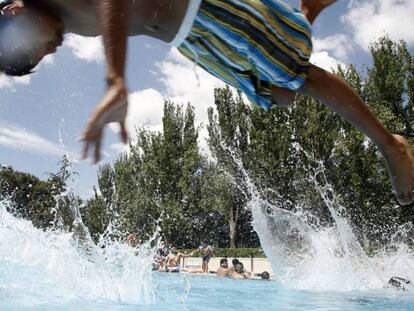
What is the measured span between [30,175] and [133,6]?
47.6 m

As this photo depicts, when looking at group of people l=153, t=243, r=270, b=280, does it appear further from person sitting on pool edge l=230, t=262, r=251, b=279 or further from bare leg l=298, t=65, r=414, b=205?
bare leg l=298, t=65, r=414, b=205

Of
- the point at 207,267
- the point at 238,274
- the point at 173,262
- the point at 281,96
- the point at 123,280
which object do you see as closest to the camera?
the point at 281,96

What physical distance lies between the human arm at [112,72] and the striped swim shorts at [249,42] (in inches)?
13.4

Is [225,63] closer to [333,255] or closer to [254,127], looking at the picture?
[333,255]

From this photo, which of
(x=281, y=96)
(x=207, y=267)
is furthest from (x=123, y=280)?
(x=207, y=267)

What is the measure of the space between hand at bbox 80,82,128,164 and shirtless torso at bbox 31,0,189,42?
292mm

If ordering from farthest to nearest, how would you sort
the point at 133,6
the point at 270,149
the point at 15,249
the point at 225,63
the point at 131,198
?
the point at 131,198 < the point at 270,149 < the point at 15,249 < the point at 225,63 < the point at 133,6

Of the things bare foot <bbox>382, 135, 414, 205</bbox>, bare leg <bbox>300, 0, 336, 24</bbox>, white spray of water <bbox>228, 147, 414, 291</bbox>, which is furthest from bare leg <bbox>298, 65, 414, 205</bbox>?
white spray of water <bbox>228, 147, 414, 291</bbox>

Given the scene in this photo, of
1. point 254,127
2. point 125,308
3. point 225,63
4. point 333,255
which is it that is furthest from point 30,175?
point 225,63

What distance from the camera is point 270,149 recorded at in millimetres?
21781

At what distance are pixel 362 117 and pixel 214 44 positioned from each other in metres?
0.65

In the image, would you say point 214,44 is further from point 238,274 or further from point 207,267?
point 207,267

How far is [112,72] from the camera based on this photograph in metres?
1.08

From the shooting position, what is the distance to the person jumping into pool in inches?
43.3
